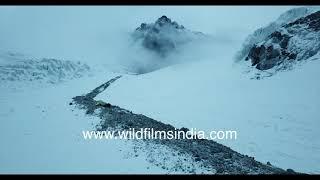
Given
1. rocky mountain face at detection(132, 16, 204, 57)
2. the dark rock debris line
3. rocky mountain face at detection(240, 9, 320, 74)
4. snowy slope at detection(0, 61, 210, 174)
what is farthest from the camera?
rocky mountain face at detection(132, 16, 204, 57)

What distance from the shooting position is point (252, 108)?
28.0 metres

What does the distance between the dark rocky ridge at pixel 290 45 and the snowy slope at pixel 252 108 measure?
91.3 inches


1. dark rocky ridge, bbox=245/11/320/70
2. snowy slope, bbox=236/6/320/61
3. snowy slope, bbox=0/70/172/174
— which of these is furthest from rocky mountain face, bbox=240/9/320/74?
snowy slope, bbox=0/70/172/174

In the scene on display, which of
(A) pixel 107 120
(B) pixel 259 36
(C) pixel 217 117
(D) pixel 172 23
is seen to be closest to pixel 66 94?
(A) pixel 107 120

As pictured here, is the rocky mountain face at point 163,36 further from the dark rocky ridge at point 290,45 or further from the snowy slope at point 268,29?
the dark rocky ridge at point 290,45

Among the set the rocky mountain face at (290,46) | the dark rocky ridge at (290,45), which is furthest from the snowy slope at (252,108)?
the dark rocky ridge at (290,45)

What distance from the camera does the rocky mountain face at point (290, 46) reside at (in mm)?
Result: 34812

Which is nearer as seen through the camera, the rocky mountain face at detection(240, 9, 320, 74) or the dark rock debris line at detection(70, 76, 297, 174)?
the dark rock debris line at detection(70, 76, 297, 174)

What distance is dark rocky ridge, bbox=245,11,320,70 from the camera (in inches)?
1377

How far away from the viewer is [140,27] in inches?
7200

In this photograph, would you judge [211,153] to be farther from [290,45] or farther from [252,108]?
[290,45]

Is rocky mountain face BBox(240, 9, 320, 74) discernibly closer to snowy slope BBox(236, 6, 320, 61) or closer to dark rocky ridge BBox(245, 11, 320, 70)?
dark rocky ridge BBox(245, 11, 320, 70)

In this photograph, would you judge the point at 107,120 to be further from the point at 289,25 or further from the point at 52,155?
the point at 289,25

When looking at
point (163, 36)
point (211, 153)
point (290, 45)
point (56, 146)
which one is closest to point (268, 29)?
point (290, 45)
